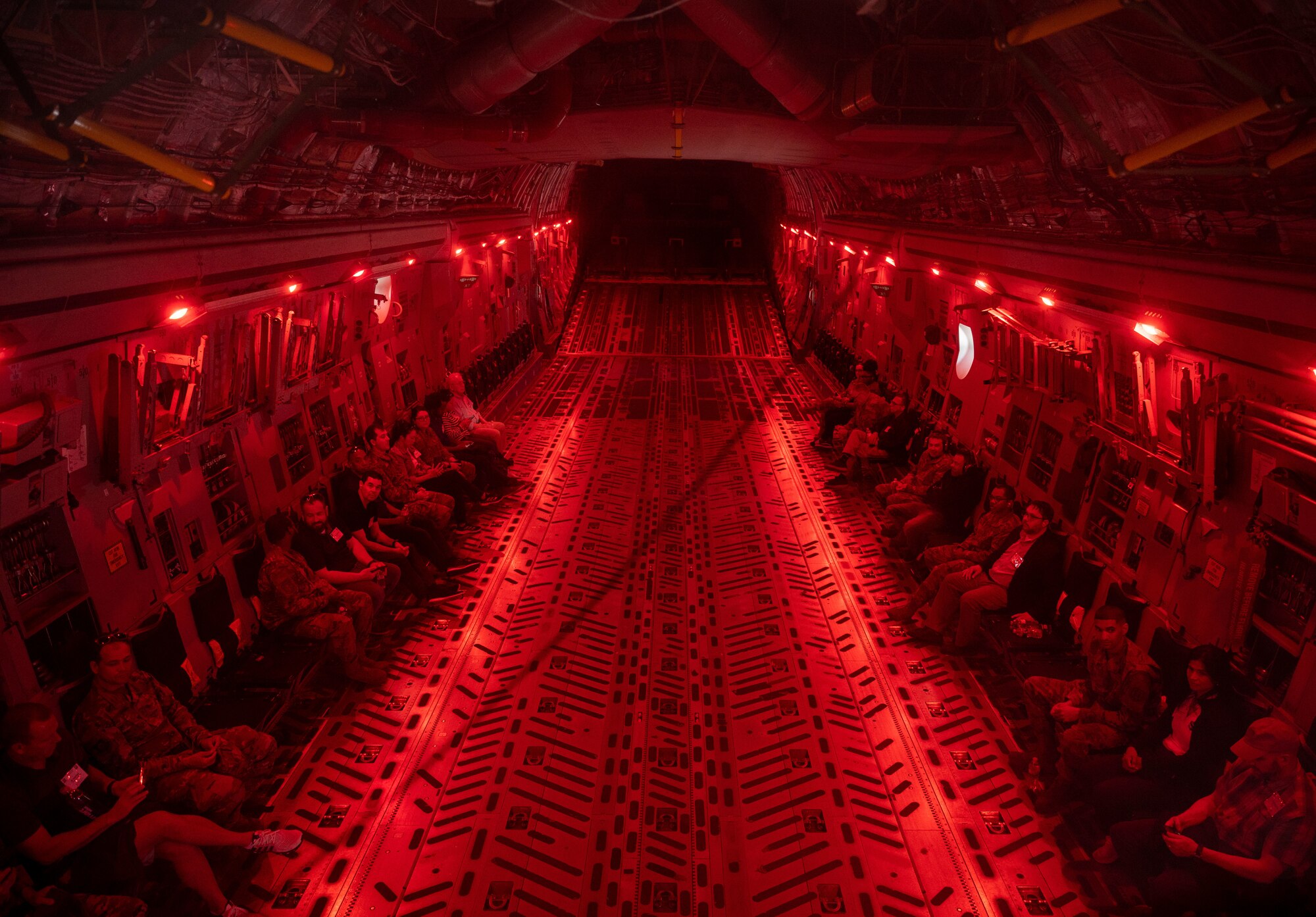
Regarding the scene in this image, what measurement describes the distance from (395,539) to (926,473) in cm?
578

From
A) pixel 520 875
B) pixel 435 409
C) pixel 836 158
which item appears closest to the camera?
pixel 520 875

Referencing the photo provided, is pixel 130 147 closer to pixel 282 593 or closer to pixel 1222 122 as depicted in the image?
pixel 282 593

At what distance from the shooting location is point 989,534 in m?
6.59

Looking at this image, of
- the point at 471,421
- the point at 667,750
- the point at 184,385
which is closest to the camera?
the point at 667,750

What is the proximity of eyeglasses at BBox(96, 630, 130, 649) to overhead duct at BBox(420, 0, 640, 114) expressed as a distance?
13.9 feet

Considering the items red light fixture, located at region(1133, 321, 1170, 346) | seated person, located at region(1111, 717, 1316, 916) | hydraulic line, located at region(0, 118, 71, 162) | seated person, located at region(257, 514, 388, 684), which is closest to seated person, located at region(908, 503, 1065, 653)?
red light fixture, located at region(1133, 321, 1170, 346)

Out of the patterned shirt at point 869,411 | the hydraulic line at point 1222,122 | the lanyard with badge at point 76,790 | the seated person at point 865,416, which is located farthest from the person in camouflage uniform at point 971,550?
the lanyard with badge at point 76,790

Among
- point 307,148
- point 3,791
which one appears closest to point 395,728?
point 3,791

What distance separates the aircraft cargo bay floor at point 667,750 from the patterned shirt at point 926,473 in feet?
2.31

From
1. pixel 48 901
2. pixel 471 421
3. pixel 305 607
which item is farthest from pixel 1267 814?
pixel 471 421

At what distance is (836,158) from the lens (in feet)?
24.3

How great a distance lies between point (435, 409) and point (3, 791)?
7356 mm

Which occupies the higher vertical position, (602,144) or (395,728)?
(602,144)

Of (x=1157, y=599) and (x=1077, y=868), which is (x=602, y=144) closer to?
(x=1157, y=599)
